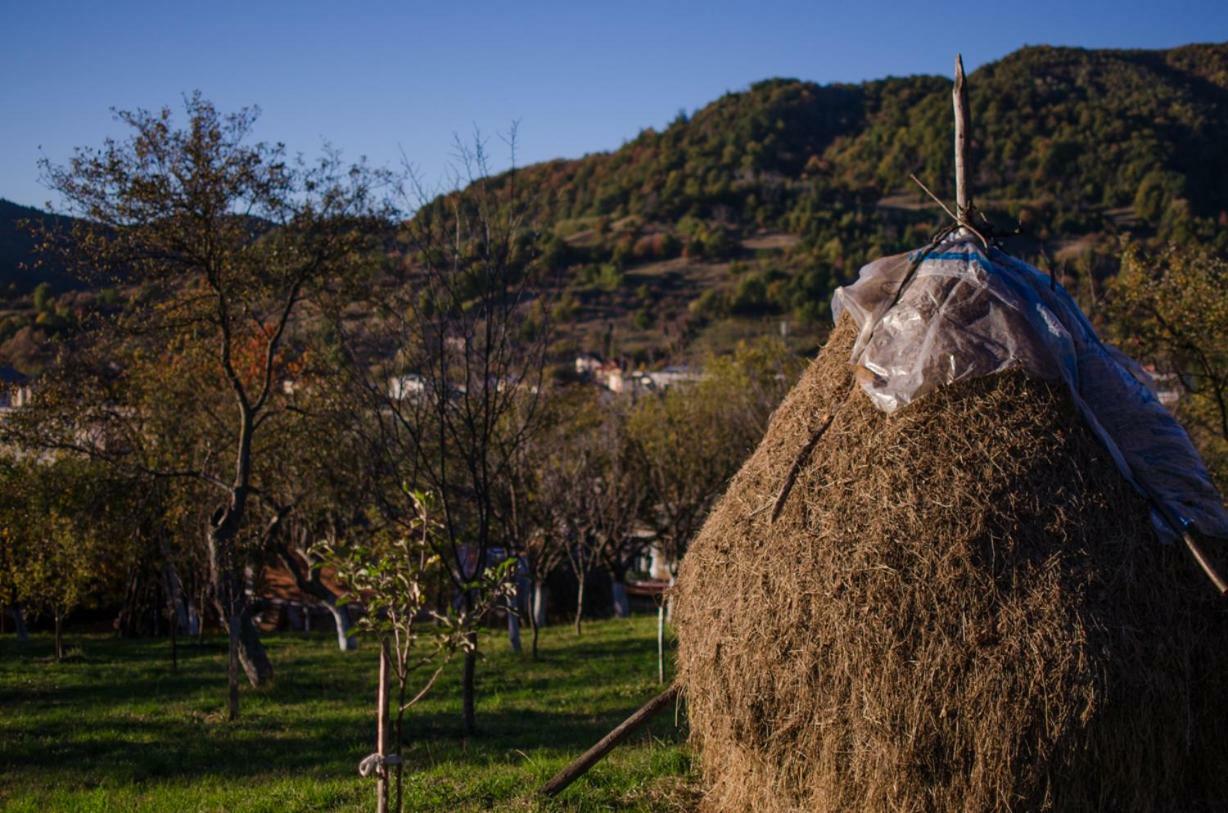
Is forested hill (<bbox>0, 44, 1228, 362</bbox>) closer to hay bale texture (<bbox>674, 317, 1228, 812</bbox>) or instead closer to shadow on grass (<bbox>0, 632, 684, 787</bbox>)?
shadow on grass (<bbox>0, 632, 684, 787</bbox>)

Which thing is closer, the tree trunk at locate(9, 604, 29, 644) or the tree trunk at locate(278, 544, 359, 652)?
the tree trunk at locate(278, 544, 359, 652)

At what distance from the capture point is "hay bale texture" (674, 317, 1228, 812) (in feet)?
16.8

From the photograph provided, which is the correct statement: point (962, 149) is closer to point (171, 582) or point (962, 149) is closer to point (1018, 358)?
point (1018, 358)

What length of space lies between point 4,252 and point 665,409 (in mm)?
27466

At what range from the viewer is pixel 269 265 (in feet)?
49.9

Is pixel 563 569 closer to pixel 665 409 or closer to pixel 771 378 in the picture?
pixel 665 409

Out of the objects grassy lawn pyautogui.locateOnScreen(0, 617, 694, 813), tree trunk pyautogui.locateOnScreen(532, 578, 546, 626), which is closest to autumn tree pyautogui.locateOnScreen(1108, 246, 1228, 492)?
grassy lawn pyautogui.locateOnScreen(0, 617, 694, 813)

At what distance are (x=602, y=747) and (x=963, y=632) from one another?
2.88 meters

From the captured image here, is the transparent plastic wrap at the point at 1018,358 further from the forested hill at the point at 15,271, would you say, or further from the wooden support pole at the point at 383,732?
the forested hill at the point at 15,271

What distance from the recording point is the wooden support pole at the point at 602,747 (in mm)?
6754

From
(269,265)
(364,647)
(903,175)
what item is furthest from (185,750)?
(903,175)

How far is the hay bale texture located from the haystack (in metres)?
0.01

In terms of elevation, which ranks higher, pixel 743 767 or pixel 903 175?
pixel 903 175

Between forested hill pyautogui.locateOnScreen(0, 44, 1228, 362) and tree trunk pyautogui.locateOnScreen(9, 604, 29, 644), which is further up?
forested hill pyautogui.locateOnScreen(0, 44, 1228, 362)
